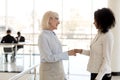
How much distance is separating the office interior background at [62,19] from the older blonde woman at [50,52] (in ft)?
22.3

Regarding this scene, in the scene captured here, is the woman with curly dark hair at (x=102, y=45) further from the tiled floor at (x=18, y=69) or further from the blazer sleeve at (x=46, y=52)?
the tiled floor at (x=18, y=69)

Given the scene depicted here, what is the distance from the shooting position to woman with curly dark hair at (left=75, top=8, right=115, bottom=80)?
245cm

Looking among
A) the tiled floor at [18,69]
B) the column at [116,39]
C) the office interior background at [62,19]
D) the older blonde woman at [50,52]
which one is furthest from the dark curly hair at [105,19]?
the office interior background at [62,19]

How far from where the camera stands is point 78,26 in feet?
33.5

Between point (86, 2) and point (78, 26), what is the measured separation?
1041 mm

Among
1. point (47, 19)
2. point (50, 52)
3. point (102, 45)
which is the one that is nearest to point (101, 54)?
point (102, 45)

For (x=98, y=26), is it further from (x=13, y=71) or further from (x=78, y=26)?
(x=78, y=26)

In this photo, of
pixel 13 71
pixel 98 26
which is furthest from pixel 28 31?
pixel 98 26

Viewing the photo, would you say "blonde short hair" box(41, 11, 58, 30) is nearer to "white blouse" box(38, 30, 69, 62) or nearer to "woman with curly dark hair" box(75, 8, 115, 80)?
"white blouse" box(38, 30, 69, 62)

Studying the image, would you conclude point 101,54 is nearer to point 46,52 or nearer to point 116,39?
point 46,52

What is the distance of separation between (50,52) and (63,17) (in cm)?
781

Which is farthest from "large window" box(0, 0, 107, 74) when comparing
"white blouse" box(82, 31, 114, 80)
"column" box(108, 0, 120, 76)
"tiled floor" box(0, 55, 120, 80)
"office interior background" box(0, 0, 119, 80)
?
"white blouse" box(82, 31, 114, 80)

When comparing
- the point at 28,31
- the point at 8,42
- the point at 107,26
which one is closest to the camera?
the point at 107,26

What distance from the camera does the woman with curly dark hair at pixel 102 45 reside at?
96.6 inches
